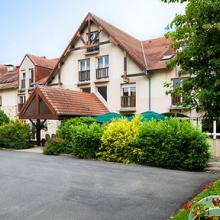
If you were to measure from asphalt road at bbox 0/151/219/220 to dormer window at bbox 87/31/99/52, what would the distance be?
15430 mm

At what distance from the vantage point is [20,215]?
25.6 feet

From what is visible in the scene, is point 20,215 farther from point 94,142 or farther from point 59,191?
point 94,142

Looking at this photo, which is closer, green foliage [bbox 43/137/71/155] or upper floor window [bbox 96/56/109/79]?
green foliage [bbox 43/137/71/155]

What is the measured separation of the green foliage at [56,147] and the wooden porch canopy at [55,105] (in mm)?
2221

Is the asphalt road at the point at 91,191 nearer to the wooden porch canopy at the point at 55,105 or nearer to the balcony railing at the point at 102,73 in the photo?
the wooden porch canopy at the point at 55,105

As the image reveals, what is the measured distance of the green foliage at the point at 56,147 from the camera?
2156 centimetres

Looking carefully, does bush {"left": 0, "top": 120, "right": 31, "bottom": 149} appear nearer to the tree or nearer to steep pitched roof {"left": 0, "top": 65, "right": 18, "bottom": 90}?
steep pitched roof {"left": 0, "top": 65, "right": 18, "bottom": 90}

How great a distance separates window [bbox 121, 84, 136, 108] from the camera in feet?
89.7

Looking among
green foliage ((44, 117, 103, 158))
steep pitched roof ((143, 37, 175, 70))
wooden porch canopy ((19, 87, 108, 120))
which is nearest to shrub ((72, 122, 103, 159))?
green foliage ((44, 117, 103, 158))

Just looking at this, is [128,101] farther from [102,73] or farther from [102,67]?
[102,67]

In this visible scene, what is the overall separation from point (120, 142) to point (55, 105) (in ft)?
23.8

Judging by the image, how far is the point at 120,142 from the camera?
1839 centimetres

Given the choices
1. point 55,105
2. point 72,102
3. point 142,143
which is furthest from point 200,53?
point 72,102

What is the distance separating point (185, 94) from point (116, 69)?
18.7 m
